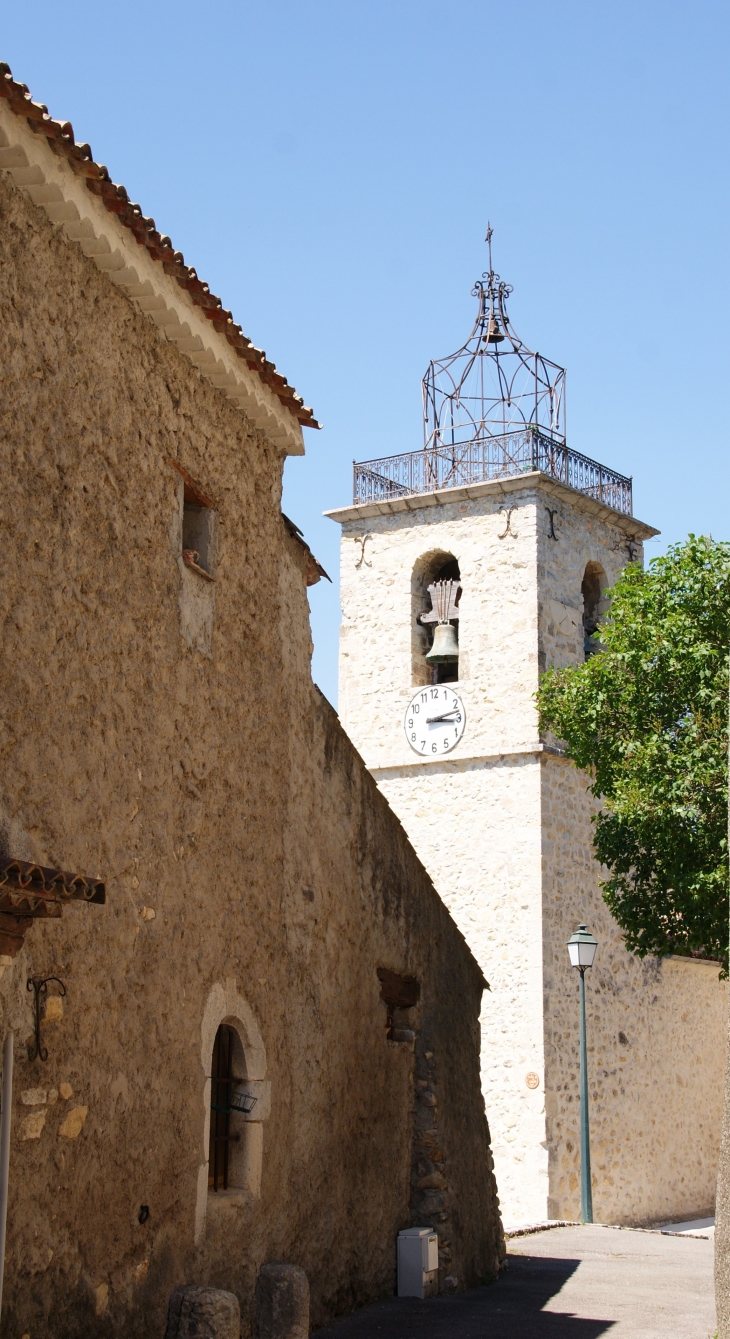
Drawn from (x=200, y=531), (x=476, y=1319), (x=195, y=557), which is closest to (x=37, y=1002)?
(x=195, y=557)

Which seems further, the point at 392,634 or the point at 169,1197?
the point at 392,634

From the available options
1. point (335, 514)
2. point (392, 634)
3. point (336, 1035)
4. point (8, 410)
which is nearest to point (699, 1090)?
point (392, 634)

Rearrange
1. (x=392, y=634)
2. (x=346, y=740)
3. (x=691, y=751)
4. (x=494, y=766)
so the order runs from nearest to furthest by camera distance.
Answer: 1. (x=346, y=740)
2. (x=691, y=751)
3. (x=494, y=766)
4. (x=392, y=634)

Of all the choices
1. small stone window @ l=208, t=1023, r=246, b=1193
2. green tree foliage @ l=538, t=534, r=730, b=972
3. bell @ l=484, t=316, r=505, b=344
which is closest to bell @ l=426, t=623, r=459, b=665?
bell @ l=484, t=316, r=505, b=344

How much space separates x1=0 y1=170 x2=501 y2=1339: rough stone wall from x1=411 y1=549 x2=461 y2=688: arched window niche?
13.7 meters

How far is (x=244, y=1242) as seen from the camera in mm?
8383

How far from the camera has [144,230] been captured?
7.49 metres

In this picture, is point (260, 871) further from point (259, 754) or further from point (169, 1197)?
point (169, 1197)

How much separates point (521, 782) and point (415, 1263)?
1288 centimetres

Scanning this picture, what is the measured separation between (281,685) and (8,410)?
139 inches

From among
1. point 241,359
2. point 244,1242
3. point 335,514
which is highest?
point 335,514

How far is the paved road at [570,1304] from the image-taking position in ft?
30.6

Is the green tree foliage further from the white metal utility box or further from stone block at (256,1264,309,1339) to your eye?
stone block at (256,1264,309,1339)

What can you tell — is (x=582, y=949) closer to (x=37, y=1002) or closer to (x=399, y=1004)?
(x=399, y=1004)
